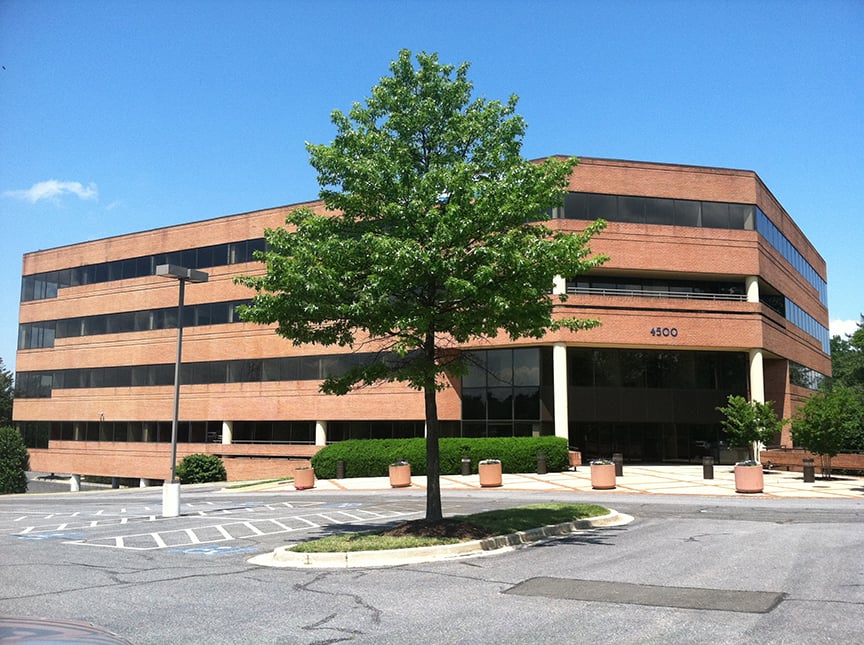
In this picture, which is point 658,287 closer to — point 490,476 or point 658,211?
point 658,211

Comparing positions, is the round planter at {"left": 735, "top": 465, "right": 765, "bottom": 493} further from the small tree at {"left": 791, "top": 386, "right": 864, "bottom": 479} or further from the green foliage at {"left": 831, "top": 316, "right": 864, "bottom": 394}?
the green foliage at {"left": 831, "top": 316, "right": 864, "bottom": 394}

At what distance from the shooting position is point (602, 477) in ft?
85.9

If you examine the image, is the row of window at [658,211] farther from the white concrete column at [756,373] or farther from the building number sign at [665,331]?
the white concrete column at [756,373]

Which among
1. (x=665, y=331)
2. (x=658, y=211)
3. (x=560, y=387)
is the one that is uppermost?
(x=658, y=211)

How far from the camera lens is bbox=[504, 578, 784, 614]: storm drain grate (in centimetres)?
822

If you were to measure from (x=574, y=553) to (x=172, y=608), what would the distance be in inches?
258

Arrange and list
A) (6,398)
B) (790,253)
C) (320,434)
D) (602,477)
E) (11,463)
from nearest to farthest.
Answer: (602,477) → (11,463) → (320,434) → (790,253) → (6,398)

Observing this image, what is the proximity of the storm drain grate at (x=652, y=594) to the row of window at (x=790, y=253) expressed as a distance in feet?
111

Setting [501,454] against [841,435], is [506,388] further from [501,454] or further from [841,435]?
[841,435]

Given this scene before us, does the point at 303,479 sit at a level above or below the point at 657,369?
below

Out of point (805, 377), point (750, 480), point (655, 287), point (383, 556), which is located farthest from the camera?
point (805, 377)

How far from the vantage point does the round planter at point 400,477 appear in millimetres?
28641

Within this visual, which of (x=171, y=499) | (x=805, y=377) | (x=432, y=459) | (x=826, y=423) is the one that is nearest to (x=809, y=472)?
(x=826, y=423)

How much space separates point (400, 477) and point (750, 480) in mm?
Answer: 12345
